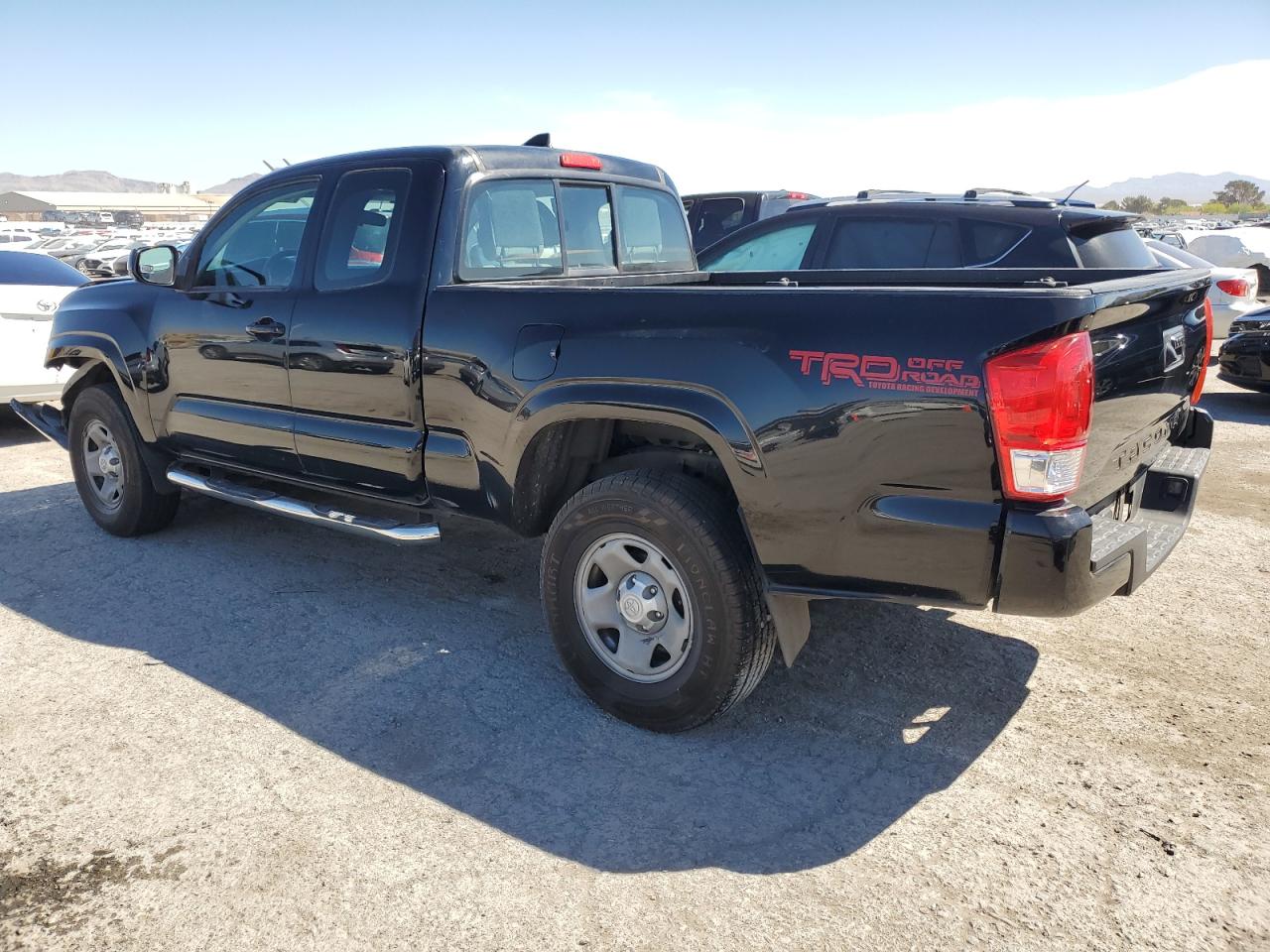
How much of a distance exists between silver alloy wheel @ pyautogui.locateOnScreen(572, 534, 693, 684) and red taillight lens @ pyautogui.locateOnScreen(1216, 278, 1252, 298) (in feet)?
32.8

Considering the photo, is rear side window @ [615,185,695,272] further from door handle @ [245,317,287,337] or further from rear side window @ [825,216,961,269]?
rear side window @ [825,216,961,269]

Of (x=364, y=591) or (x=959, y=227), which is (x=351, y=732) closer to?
(x=364, y=591)

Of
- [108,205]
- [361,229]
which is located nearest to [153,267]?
[361,229]

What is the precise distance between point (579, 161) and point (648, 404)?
1867 mm

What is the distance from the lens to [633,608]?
11.1ft

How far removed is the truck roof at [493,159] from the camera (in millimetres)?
4018

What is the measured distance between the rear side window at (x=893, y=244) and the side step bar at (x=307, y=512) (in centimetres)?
391

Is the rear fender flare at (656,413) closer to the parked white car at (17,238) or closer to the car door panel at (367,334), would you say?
the car door panel at (367,334)

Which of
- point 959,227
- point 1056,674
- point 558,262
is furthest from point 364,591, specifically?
point 959,227

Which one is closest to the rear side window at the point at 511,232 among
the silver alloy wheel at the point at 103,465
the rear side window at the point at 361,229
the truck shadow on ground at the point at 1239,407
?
the rear side window at the point at 361,229

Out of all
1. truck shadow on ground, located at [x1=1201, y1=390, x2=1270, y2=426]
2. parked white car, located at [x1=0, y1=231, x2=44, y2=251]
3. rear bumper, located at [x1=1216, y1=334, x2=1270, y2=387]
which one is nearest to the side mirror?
truck shadow on ground, located at [x1=1201, y1=390, x2=1270, y2=426]

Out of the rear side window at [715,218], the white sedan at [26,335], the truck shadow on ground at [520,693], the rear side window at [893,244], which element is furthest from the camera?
the rear side window at [715,218]

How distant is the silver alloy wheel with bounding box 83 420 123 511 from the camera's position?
5.56 meters

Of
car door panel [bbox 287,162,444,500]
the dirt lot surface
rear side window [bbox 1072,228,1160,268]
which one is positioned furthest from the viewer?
rear side window [bbox 1072,228,1160,268]
